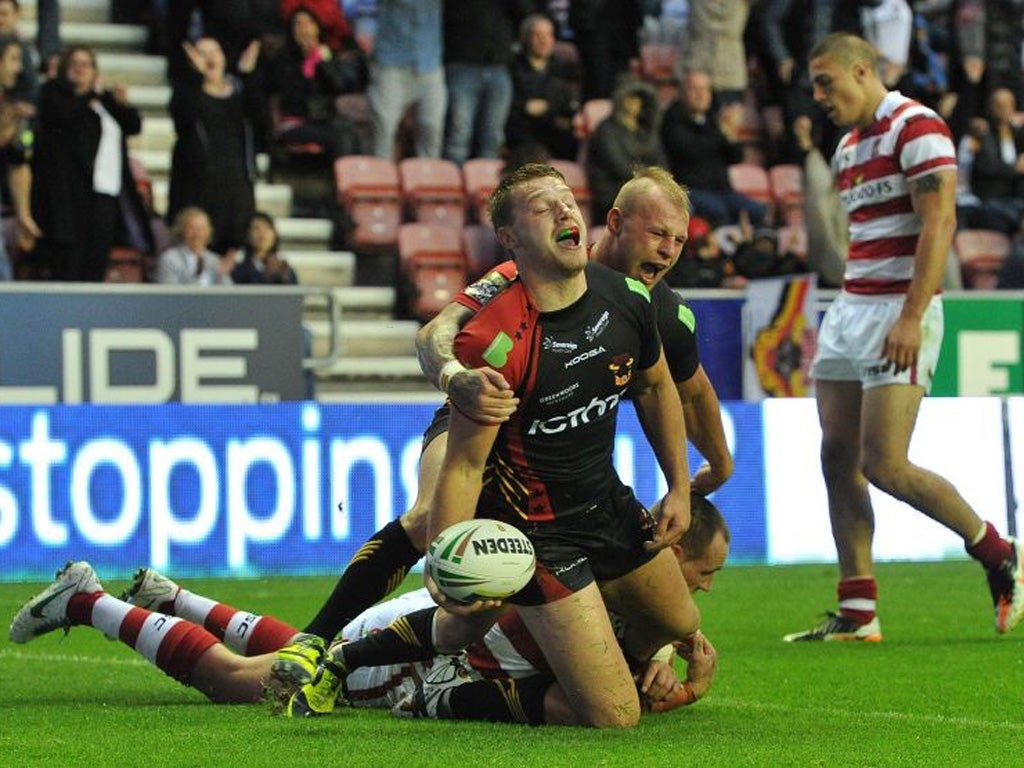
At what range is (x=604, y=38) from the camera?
17.5 m

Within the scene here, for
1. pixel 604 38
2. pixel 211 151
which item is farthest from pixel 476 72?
pixel 211 151

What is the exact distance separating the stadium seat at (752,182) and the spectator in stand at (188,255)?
5342 millimetres

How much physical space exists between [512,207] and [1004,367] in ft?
30.2

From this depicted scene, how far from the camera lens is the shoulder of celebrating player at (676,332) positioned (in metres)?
6.55

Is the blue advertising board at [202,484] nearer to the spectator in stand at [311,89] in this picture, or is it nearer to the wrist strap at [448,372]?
the spectator in stand at [311,89]

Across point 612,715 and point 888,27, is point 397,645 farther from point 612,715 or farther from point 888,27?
point 888,27

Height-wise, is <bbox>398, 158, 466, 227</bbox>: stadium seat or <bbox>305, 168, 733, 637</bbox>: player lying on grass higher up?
<bbox>398, 158, 466, 227</bbox>: stadium seat

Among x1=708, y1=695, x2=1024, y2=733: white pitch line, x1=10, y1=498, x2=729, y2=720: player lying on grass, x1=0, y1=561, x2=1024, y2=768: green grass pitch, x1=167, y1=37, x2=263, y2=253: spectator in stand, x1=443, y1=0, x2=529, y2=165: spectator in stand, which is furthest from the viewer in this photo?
x1=443, y1=0, x2=529, y2=165: spectator in stand

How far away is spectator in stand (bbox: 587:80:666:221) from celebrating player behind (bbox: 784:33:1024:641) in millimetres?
7045

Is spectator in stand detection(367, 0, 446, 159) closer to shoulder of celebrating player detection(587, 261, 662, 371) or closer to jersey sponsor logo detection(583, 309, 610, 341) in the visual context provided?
shoulder of celebrating player detection(587, 261, 662, 371)

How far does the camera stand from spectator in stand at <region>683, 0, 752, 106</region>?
17.4 m

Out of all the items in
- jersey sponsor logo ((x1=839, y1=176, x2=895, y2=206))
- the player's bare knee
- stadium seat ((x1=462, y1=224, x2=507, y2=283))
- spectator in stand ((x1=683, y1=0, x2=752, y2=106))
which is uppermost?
spectator in stand ((x1=683, y1=0, x2=752, y2=106))

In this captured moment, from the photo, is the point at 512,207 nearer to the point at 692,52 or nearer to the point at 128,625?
the point at 128,625

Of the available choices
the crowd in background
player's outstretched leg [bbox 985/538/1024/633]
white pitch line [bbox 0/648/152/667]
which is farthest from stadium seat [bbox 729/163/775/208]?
white pitch line [bbox 0/648/152/667]
